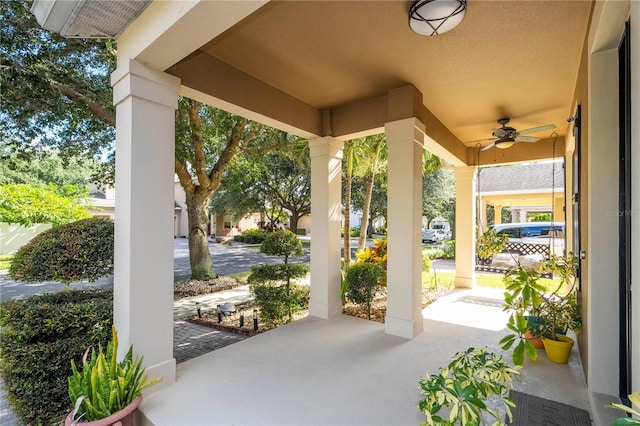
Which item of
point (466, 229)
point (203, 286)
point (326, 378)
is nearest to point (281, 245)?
point (326, 378)

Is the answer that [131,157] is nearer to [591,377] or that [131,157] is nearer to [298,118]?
[298,118]

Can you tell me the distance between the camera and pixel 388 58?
3.31m

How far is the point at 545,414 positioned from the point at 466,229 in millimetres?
5126

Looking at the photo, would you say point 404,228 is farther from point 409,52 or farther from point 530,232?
point 530,232

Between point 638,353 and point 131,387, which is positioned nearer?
point 638,353

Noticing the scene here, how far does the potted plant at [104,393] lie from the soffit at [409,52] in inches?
116

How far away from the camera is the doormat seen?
91.4 inches

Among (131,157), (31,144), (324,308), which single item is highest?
(31,144)

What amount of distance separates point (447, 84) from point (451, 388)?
3606mm

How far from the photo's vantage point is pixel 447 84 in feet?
12.9

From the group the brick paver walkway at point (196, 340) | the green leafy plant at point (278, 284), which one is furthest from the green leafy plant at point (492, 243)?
the brick paver walkway at point (196, 340)

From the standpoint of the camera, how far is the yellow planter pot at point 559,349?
128 inches

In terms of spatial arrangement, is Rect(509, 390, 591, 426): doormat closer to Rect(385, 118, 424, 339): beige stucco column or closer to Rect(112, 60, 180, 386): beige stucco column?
Rect(385, 118, 424, 339): beige stucco column

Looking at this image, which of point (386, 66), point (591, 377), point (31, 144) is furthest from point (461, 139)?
point (31, 144)
